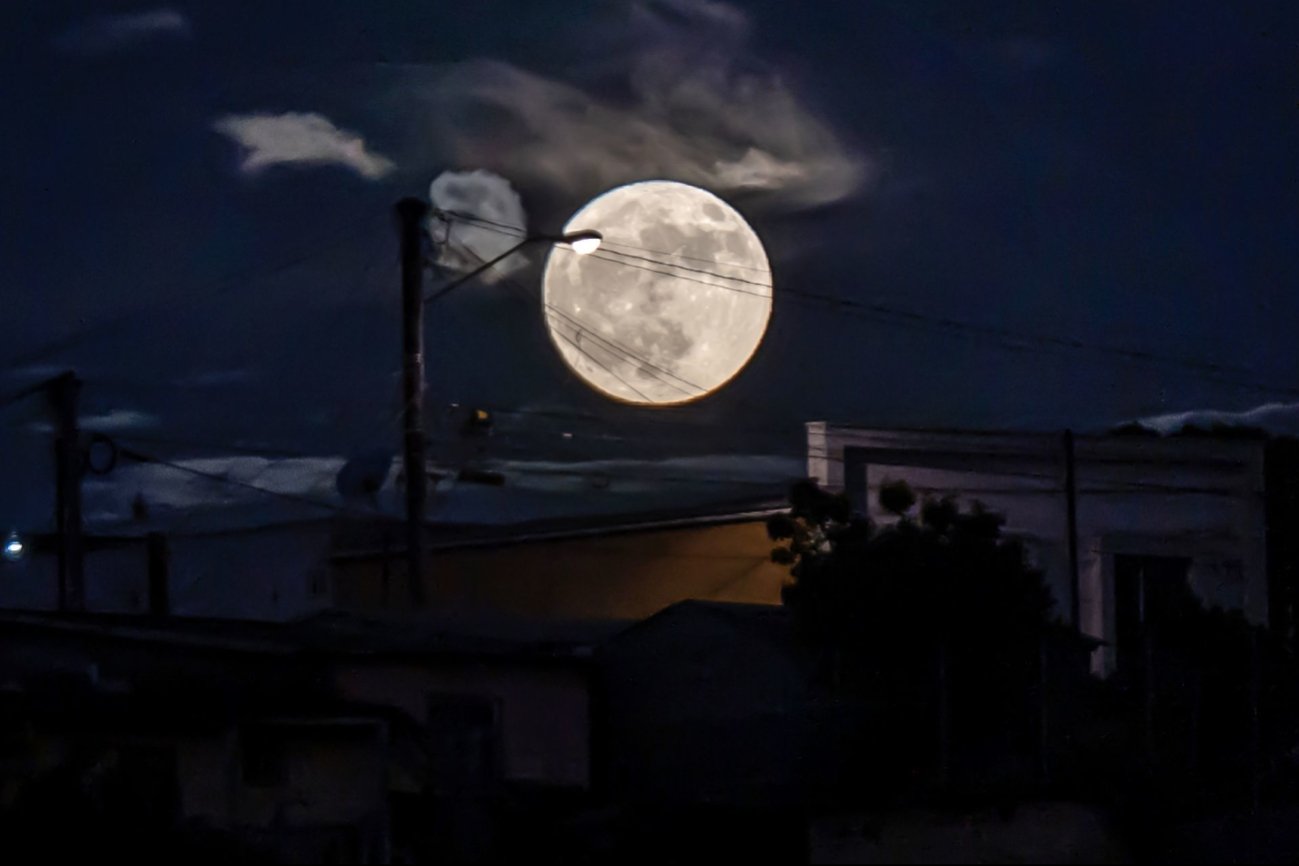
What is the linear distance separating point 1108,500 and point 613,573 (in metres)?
12.0

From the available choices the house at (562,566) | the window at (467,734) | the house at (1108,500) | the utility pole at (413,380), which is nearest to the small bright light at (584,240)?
the utility pole at (413,380)

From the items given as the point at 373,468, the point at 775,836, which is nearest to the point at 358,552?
the point at 373,468

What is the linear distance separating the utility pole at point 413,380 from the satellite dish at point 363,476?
10.3 feet

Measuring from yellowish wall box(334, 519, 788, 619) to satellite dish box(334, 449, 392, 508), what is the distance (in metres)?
11.7

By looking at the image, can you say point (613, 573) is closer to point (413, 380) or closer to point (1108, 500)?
point (1108, 500)

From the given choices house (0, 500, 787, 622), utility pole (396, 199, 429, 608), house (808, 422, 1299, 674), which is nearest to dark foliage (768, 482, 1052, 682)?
utility pole (396, 199, 429, 608)

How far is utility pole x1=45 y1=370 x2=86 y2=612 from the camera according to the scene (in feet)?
97.0

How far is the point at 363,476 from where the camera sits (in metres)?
28.1

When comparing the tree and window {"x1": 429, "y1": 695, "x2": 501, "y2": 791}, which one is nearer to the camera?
the tree

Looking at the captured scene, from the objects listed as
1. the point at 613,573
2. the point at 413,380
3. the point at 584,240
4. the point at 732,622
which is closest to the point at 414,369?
the point at 413,380

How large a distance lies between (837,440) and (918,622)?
1142 cm

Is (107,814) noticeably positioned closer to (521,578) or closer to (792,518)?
(792,518)

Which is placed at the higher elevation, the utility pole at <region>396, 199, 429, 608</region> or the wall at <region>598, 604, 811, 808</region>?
the utility pole at <region>396, 199, 429, 608</region>

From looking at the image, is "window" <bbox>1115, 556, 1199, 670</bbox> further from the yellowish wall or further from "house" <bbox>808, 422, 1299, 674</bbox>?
the yellowish wall
